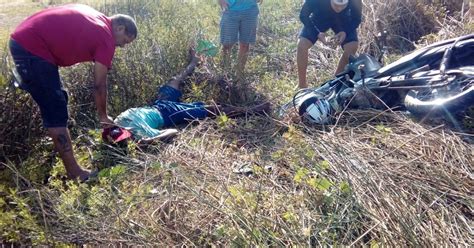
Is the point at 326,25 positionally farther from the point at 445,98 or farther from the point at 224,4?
the point at 445,98

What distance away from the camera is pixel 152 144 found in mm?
3738

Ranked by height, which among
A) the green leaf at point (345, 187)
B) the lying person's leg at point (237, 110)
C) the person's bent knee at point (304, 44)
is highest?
the green leaf at point (345, 187)

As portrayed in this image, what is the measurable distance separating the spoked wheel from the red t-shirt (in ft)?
7.74

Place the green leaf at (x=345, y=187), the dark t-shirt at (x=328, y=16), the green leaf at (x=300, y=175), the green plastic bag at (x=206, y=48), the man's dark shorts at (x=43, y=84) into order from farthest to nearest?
1. the green plastic bag at (x=206, y=48)
2. the dark t-shirt at (x=328, y=16)
3. the man's dark shorts at (x=43, y=84)
4. the green leaf at (x=300, y=175)
5. the green leaf at (x=345, y=187)

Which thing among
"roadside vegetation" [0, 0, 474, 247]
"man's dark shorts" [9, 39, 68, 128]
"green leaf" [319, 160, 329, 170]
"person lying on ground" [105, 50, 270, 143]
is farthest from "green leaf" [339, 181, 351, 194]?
"man's dark shorts" [9, 39, 68, 128]

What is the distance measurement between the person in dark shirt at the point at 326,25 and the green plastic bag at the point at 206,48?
37.5 inches

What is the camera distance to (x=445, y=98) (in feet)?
11.3

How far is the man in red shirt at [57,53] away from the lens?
131 inches

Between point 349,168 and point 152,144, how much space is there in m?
1.68

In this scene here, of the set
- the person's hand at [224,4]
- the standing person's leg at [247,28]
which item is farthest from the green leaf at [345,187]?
the person's hand at [224,4]

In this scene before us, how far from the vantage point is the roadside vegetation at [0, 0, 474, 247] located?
238 cm

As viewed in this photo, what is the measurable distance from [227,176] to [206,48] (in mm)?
2359

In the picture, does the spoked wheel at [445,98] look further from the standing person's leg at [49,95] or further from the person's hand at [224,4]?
the standing person's leg at [49,95]

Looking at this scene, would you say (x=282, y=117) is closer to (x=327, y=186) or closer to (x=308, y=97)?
(x=308, y=97)
